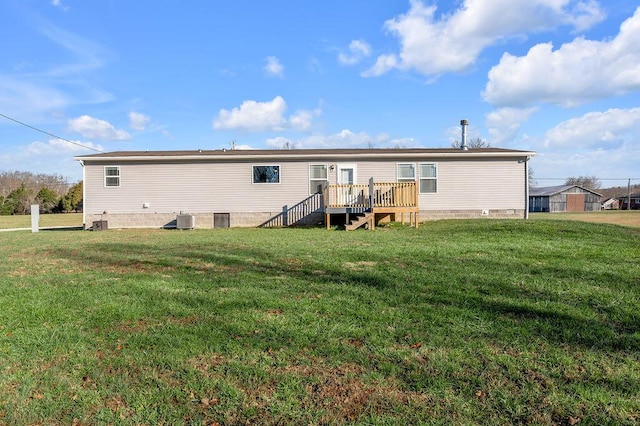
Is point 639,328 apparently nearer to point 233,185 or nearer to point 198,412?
point 198,412

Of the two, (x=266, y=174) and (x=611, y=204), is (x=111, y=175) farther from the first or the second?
(x=611, y=204)

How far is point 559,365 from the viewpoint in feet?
9.20

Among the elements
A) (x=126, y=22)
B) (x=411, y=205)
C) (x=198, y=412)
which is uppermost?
(x=126, y=22)

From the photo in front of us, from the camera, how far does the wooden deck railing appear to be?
13.7 meters

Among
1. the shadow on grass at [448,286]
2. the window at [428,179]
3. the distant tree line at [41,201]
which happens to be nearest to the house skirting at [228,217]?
the window at [428,179]

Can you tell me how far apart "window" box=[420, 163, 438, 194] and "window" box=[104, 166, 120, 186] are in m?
12.0

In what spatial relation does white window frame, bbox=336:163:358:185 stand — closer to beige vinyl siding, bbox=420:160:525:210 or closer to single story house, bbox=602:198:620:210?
beige vinyl siding, bbox=420:160:525:210

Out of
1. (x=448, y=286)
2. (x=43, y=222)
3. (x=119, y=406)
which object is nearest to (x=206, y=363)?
(x=119, y=406)

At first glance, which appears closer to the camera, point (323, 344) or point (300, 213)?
point (323, 344)

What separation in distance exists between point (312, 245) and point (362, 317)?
17.2ft

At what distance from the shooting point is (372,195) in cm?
1353

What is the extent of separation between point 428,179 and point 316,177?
4419 millimetres

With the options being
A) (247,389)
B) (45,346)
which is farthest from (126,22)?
(247,389)

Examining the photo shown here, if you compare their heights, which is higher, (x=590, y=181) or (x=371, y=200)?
(x=590, y=181)
